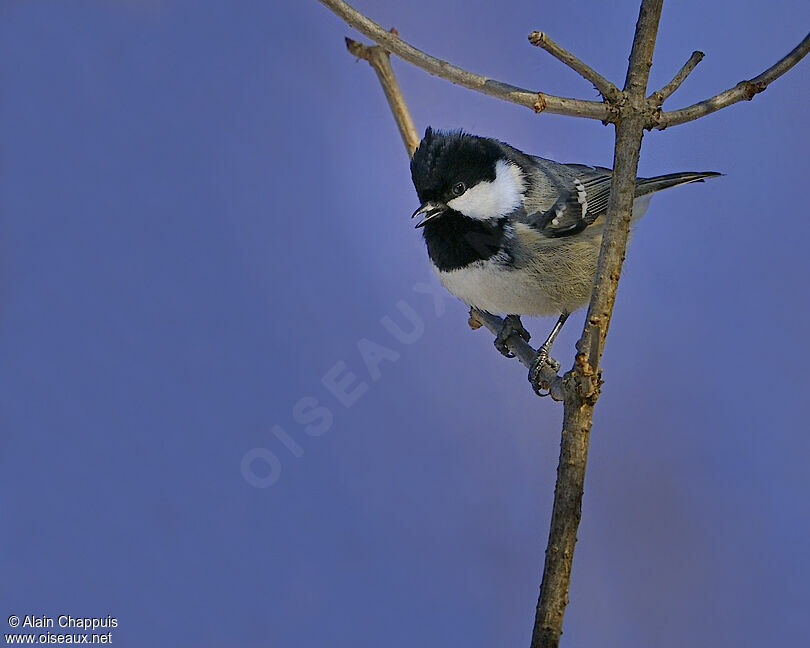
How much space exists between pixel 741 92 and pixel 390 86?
2.03 ft

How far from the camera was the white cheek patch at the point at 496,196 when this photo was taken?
1382 millimetres

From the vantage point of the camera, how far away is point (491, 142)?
146cm

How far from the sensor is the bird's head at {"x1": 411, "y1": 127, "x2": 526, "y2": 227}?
1339mm

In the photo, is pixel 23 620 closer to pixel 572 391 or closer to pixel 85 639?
pixel 85 639

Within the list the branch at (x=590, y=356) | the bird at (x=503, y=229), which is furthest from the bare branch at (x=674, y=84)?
the bird at (x=503, y=229)

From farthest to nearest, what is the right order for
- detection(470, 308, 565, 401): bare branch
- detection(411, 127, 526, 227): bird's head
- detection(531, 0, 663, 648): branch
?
detection(470, 308, 565, 401): bare branch → detection(411, 127, 526, 227): bird's head → detection(531, 0, 663, 648): branch

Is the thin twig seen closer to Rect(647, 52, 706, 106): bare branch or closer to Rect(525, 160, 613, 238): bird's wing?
Rect(525, 160, 613, 238): bird's wing

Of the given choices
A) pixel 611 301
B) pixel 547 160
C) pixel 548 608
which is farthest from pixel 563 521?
pixel 547 160

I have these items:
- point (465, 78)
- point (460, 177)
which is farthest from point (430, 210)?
point (465, 78)

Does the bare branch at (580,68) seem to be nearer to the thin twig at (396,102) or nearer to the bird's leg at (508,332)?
the thin twig at (396,102)

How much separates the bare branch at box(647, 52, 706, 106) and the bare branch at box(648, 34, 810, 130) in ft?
0.07

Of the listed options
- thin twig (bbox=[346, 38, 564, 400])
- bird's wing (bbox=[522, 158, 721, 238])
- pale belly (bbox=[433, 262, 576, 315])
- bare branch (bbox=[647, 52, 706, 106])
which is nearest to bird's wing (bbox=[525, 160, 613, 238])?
bird's wing (bbox=[522, 158, 721, 238])


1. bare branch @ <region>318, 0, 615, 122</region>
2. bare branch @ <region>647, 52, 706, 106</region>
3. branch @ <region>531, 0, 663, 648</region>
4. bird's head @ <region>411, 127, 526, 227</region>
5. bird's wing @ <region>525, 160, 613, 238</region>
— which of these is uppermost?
bird's wing @ <region>525, 160, 613, 238</region>

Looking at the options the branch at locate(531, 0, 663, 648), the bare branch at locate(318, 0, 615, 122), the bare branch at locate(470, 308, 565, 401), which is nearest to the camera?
the branch at locate(531, 0, 663, 648)
